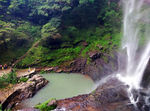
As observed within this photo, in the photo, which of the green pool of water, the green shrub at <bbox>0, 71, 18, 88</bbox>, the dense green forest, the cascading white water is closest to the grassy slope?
the dense green forest

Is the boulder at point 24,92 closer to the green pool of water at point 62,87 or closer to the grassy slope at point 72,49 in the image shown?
the green pool of water at point 62,87

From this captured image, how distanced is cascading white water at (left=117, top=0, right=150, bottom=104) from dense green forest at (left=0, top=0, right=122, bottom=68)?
6.33 feet

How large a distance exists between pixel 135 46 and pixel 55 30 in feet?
36.4

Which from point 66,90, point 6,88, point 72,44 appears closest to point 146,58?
point 66,90

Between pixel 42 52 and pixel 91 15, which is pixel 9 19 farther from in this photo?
pixel 91 15

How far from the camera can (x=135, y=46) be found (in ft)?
42.9

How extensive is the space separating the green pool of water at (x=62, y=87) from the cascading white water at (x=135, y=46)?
12.0ft

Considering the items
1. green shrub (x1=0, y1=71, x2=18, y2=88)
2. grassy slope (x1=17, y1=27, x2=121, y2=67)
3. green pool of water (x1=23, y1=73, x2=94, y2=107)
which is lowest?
green pool of water (x1=23, y1=73, x2=94, y2=107)

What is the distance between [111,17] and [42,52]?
1204 cm

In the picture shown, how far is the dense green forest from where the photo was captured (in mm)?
16953

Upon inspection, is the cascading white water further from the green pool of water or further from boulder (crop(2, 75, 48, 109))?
boulder (crop(2, 75, 48, 109))

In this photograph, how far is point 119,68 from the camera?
12.9 m

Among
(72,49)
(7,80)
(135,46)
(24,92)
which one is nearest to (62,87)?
(24,92)

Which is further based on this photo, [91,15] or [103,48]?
[91,15]
